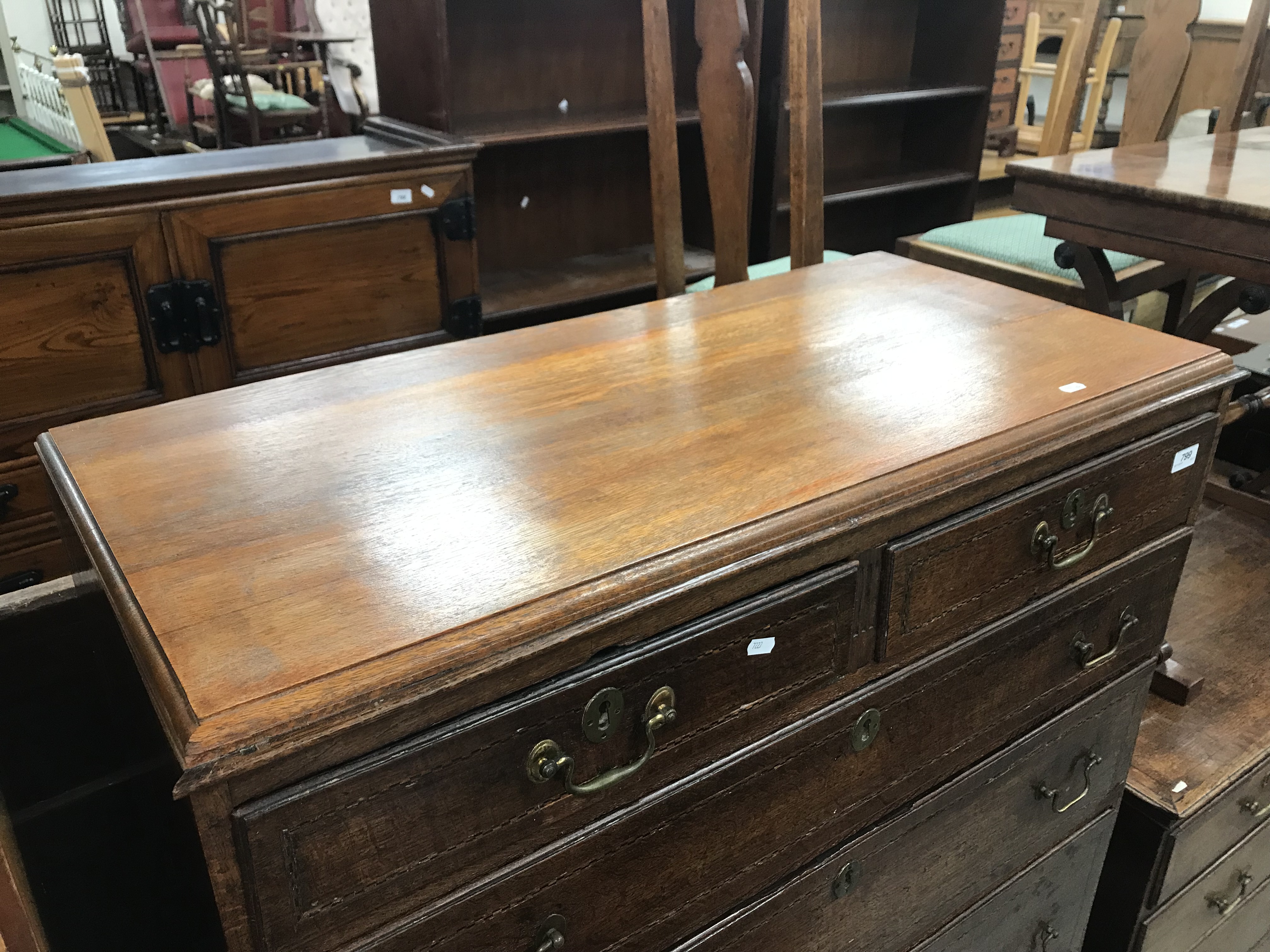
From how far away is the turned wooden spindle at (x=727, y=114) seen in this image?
4.58 feet

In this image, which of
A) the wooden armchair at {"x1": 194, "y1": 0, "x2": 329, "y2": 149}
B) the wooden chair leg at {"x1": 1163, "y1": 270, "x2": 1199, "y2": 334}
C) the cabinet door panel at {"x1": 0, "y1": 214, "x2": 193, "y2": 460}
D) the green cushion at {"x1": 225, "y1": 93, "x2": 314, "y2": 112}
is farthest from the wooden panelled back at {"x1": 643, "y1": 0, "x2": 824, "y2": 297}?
the green cushion at {"x1": 225, "y1": 93, "x2": 314, "y2": 112}

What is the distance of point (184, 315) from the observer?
6.17ft

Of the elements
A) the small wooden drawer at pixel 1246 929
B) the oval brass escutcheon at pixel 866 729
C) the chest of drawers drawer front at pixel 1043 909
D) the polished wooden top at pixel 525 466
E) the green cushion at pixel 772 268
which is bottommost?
the small wooden drawer at pixel 1246 929

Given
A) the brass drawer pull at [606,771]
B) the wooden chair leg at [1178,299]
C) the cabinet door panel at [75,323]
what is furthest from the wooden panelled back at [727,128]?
the wooden chair leg at [1178,299]

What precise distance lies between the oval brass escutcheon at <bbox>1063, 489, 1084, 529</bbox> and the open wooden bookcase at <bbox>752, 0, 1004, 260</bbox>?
7.63 ft

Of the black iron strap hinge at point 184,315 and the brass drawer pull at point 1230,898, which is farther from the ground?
the black iron strap hinge at point 184,315

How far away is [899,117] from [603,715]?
12.1 feet

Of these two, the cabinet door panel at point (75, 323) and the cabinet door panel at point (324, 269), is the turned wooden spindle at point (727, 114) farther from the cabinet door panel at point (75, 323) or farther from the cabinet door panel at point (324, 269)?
the cabinet door panel at point (75, 323)

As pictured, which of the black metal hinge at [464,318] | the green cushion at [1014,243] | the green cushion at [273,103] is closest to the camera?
the black metal hinge at [464,318]

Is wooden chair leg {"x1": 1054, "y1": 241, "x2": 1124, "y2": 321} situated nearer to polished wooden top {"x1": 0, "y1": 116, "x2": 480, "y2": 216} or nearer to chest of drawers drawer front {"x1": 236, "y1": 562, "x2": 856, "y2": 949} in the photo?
polished wooden top {"x1": 0, "y1": 116, "x2": 480, "y2": 216}

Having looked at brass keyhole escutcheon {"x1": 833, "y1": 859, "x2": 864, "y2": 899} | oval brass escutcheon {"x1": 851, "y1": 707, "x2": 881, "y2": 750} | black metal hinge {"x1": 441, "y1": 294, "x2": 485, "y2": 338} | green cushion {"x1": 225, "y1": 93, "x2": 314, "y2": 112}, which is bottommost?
brass keyhole escutcheon {"x1": 833, "y1": 859, "x2": 864, "y2": 899}

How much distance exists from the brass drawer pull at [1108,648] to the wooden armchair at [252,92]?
177 inches

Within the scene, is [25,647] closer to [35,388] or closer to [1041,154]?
[35,388]

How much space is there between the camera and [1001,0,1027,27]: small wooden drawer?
4.75 m
